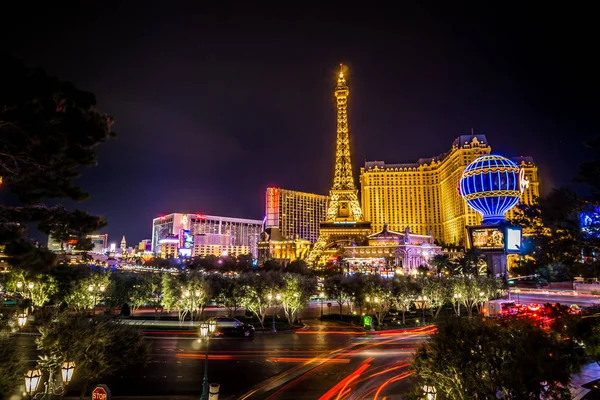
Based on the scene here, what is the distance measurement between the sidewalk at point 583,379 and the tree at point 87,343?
57.6 feet

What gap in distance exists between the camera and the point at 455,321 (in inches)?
471

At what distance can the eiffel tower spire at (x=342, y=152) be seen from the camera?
119 m

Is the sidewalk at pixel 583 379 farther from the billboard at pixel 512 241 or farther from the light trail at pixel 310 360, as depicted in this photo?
the billboard at pixel 512 241

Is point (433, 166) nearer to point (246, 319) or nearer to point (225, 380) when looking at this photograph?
point (246, 319)

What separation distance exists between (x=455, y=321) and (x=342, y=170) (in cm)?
10994

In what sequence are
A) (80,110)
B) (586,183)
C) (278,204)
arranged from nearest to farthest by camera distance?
(80,110)
(586,183)
(278,204)

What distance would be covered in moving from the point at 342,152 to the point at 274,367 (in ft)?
336

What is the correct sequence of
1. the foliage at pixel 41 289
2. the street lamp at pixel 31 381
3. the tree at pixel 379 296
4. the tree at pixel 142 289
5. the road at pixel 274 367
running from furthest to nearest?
1. the tree at pixel 142 289
2. the tree at pixel 379 296
3. the foliage at pixel 41 289
4. the road at pixel 274 367
5. the street lamp at pixel 31 381

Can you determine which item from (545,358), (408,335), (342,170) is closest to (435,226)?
(342,170)

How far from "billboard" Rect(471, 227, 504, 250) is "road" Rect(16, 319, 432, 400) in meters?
38.4

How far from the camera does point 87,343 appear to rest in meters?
12.8

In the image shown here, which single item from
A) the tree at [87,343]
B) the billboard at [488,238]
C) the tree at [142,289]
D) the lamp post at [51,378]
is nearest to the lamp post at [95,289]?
the tree at [142,289]

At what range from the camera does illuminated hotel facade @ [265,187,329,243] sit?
17112 centimetres

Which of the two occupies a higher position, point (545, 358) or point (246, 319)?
point (545, 358)
